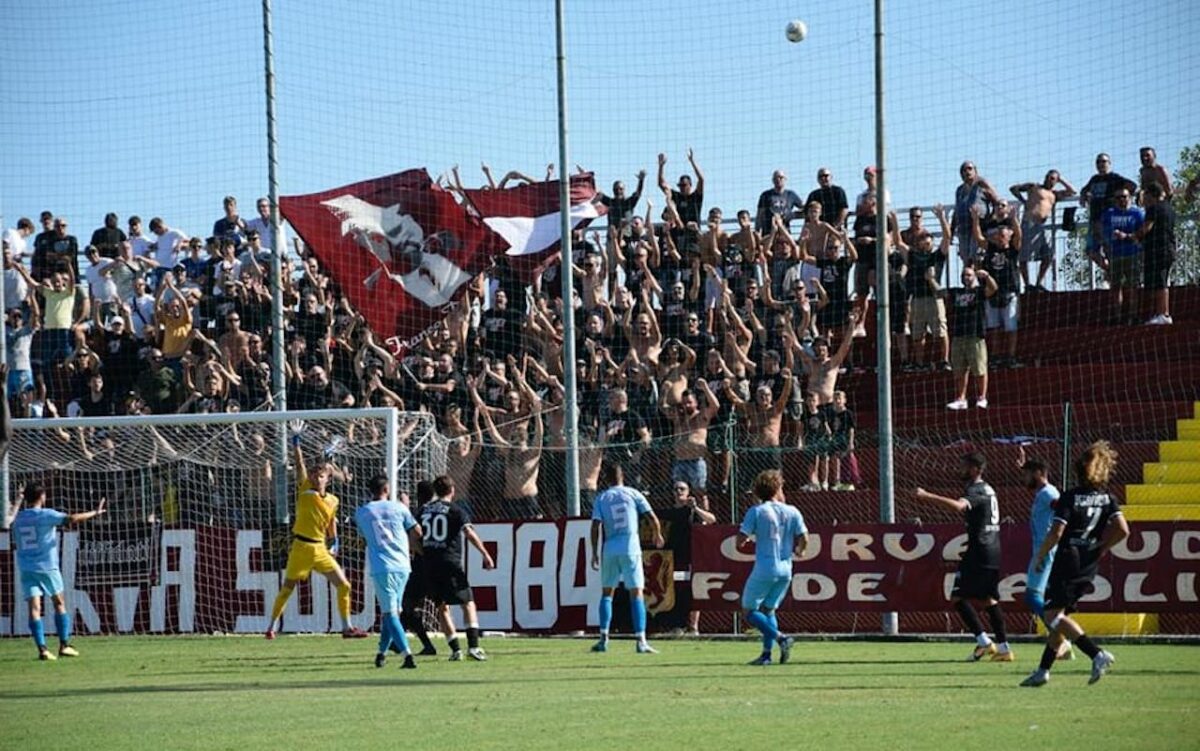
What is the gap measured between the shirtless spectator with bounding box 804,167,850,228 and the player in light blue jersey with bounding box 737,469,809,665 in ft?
30.3

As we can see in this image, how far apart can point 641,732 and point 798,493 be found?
480 inches

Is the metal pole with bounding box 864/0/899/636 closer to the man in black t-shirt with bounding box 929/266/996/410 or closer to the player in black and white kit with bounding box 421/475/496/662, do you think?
the man in black t-shirt with bounding box 929/266/996/410

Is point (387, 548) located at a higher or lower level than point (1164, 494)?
lower

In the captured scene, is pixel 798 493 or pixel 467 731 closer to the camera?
pixel 467 731

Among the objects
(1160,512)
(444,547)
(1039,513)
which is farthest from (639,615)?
(1160,512)

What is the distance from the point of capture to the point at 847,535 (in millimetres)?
22078

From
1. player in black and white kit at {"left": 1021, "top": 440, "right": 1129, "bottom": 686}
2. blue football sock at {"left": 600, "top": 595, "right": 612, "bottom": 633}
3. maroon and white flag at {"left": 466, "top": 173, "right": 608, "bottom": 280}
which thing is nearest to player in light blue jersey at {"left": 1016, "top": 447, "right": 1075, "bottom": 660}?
player in black and white kit at {"left": 1021, "top": 440, "right": 1129, "bottom": 686}

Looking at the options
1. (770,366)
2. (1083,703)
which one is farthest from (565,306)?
(1083,703)

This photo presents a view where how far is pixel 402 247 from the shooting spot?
1038 inches

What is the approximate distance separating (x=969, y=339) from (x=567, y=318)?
6.05 metres

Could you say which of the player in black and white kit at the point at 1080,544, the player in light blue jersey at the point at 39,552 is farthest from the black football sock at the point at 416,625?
the player in black and white kit at the point at 1080,544

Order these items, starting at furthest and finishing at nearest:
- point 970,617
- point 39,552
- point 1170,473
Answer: point 1170,473 → point 39,552 → point 970,617

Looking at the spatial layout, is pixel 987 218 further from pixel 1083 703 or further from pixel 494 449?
pixel 1083 703

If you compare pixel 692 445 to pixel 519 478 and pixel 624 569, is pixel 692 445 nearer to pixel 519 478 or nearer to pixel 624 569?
pixel 519 478
